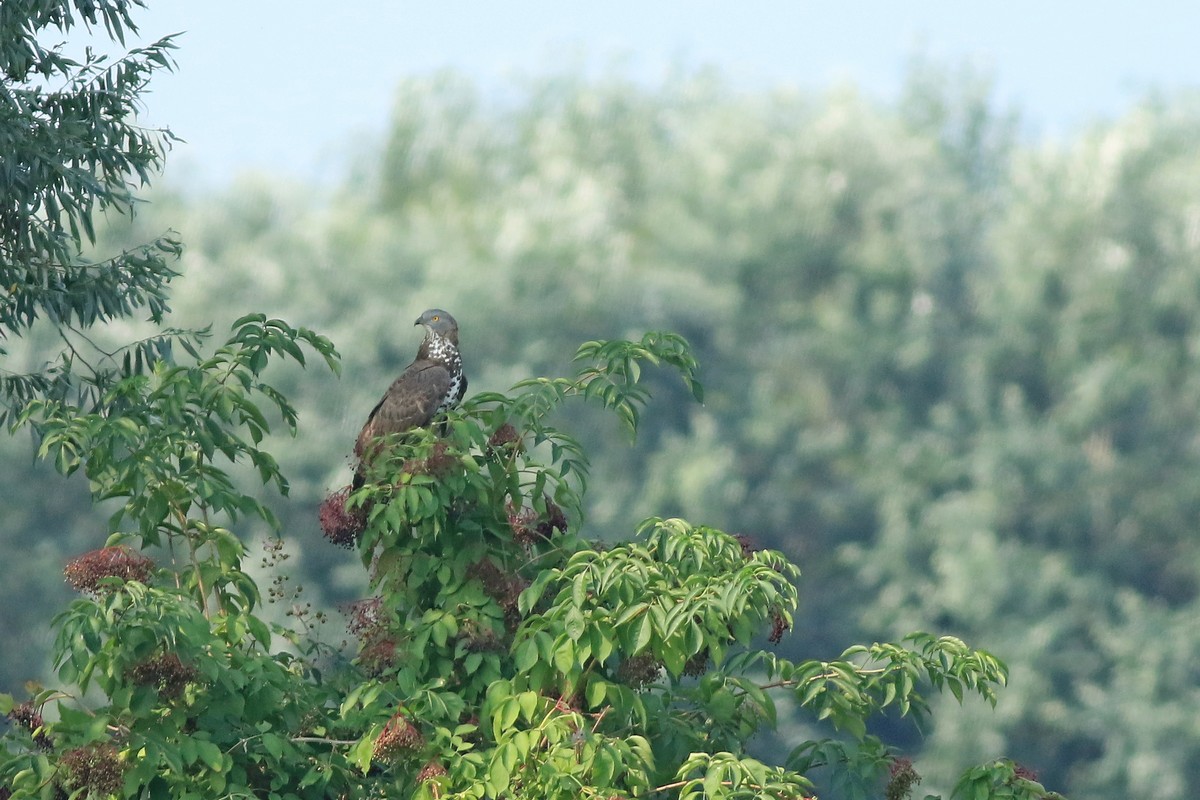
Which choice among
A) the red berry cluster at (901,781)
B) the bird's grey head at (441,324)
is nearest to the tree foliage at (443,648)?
the red berry cluster at (901,781)

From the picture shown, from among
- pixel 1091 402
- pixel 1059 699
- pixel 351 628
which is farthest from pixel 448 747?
pixel 1091 402

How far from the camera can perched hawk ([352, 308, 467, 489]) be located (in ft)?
21.4

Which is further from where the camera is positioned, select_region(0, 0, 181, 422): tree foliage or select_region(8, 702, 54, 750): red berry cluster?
select_region(0, 0, 181, 422): tree foliage

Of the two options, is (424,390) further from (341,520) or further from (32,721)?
(32,721)

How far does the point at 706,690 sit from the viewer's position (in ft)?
17.1

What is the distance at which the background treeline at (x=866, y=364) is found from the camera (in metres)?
19.9

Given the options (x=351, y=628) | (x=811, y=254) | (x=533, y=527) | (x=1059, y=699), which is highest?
(x=811, y=254)

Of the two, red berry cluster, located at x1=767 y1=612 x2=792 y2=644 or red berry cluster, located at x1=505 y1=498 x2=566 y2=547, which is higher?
red berry cluster, located at x1=505 y1=498 x2=566 y2=547

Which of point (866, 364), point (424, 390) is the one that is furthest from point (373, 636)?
point (866, 364)

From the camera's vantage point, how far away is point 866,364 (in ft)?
72.6

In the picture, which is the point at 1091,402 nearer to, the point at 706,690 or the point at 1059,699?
the point at 1059,699

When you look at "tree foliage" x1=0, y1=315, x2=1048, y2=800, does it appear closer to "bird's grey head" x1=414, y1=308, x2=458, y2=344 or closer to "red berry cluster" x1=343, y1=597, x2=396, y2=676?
"red berry cluster" x1=343, y1=597, x2=396, y2=676

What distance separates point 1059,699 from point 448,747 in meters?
16.0

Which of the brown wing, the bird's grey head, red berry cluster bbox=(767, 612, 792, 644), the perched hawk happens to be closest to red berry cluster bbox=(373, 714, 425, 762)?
red berry cluster bbox=(767, 612, 792, 644)
